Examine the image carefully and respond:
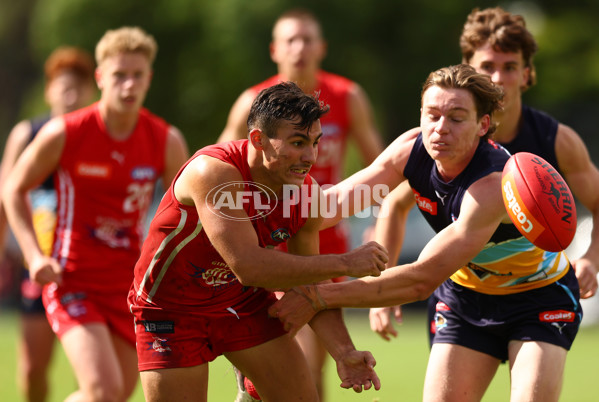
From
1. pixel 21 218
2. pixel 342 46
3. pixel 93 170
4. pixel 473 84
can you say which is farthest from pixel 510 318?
pixel 342 46

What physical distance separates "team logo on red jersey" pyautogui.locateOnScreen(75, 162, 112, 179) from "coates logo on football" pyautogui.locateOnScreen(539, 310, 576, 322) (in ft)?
10.4

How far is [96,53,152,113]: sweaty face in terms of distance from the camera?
6719mm

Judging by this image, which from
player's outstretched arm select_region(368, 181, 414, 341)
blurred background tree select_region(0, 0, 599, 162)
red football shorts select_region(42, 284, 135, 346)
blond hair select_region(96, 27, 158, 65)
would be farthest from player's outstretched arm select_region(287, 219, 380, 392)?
blurred background tree select_region(0, 0, 599, 162)

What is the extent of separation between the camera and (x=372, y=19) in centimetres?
2555

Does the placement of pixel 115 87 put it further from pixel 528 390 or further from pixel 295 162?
pixel 528 390

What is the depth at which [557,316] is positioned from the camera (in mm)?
5211

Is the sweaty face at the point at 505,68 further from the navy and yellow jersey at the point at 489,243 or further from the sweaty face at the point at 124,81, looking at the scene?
the sweaty face at the point at 124,81

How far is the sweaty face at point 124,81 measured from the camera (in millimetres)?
6719

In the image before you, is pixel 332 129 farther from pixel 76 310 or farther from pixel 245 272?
pixel 245 272

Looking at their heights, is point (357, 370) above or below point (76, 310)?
below

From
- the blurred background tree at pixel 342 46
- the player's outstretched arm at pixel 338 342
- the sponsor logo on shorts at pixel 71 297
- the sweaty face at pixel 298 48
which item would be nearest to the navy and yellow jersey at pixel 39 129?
the sponsor logo on shorts at pixel 71 297

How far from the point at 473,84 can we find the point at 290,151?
3.57ft

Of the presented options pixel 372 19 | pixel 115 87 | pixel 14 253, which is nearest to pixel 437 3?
pixel 372 19

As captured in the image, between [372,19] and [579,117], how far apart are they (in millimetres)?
6409
